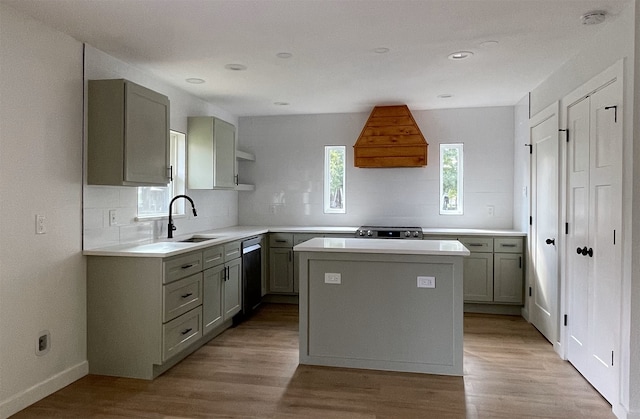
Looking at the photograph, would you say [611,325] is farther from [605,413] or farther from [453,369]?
[453,369]

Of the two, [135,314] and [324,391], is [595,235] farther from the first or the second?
[135,314]

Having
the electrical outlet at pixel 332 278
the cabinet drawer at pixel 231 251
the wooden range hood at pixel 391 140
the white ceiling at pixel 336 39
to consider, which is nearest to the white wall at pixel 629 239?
the white ceiling at pixel 336 39

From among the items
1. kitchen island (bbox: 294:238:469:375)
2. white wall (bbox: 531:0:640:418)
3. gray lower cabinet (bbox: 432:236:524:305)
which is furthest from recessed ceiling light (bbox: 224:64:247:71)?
gray lower cabinet (bbox: 432:236:524:305)

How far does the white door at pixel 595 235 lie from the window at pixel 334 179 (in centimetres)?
291

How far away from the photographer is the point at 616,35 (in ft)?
8.69

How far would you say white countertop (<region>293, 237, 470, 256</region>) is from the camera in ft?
10.1

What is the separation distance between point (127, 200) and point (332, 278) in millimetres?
1858

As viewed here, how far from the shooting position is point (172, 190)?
4.43 m

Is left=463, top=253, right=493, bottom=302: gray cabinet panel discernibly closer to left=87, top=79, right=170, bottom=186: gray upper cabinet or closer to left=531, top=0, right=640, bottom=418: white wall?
left=531, top=0, right=640, bottom=418: white wall

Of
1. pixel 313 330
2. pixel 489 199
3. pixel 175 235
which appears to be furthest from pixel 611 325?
pixel 175 235

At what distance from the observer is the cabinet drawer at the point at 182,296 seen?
3.12 metres

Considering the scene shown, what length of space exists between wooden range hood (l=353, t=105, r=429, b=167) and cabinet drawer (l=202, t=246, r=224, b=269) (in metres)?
2.22

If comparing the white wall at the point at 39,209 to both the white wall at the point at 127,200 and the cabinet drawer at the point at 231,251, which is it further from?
the cabinet drawer at the point at 231,251

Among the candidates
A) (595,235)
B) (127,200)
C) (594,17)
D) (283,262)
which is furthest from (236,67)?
(595,235)
